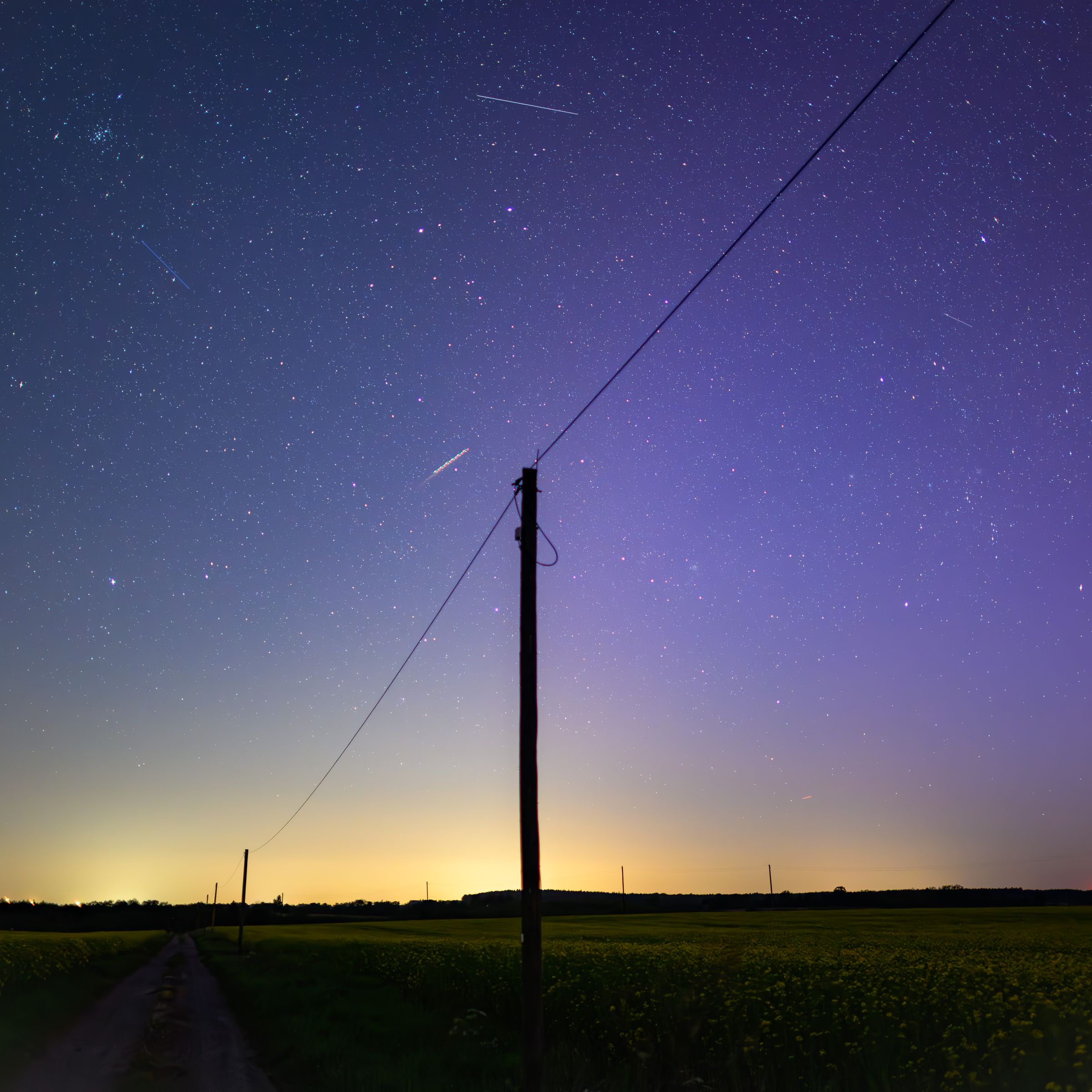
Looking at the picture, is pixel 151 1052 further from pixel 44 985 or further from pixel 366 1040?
pixel 44 985

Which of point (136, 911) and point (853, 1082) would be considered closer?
point (853, 1082)

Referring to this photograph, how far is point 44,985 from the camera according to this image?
985 inches

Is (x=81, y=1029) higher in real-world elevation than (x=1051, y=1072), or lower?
lower

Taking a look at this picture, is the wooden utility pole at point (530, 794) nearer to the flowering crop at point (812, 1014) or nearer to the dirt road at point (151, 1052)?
the flowering crop at point (812, 1014)

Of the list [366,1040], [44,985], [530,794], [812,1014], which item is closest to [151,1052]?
[366,1040]

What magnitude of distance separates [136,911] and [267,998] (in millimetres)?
137474

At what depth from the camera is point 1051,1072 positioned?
8.98 m

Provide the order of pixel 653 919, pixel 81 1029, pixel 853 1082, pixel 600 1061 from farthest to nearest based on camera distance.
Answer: pixel 653 919, pixel 81 1029, pixel 600 1061, pixel 853 1082

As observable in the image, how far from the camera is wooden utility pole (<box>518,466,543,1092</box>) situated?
10.5 metres

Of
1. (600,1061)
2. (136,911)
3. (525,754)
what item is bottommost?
(136,911)

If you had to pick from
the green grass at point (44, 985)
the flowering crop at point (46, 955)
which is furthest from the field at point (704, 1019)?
the flowering crop at point (46, 955)

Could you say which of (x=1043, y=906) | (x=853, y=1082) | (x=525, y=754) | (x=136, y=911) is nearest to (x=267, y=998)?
(x=525, y=754)

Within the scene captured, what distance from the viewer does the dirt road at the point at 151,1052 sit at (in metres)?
12.2

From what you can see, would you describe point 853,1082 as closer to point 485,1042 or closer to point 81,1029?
point 485,1042
